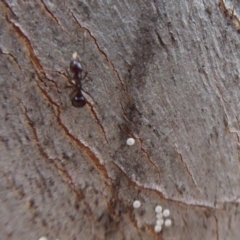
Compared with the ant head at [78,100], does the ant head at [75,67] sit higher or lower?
higher

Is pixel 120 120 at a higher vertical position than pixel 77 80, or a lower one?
lower

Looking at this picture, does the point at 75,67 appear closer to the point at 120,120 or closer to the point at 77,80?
the point at 77,80

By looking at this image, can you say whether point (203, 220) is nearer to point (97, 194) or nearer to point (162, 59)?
point (97, 194)

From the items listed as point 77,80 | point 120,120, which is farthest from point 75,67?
point 120,120
